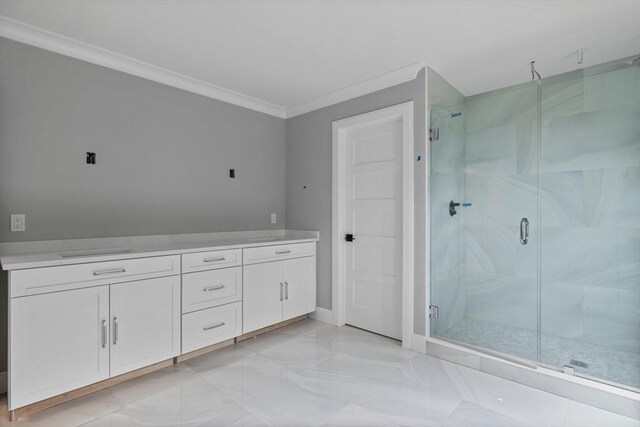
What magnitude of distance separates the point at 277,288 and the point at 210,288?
0.72 meters

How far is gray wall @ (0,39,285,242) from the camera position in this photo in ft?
7.32

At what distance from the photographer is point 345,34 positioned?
7.66 feet

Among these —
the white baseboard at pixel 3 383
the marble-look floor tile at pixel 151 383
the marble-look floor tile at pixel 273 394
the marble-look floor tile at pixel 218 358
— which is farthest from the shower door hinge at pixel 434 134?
the white baseboard at pixel 3 383

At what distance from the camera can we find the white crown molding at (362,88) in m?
2.82

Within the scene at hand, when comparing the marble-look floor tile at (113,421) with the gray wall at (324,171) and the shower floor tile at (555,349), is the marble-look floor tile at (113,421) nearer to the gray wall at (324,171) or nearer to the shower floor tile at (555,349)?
the gray wall at (324,171)

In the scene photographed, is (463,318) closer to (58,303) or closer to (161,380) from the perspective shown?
(161,380)

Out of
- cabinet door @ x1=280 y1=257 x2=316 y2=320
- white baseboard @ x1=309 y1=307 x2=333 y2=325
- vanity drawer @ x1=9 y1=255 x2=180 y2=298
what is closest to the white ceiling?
vanity drawer @ x1=9 y1=255 x2=180 y2=298

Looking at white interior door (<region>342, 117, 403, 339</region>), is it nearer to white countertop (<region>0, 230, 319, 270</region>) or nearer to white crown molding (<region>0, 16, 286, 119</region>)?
white countertop (<region>0, 230, 319, 270</region>)

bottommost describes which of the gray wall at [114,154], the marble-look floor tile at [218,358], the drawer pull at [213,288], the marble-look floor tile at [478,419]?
the marble-look floor tile at [218,358]

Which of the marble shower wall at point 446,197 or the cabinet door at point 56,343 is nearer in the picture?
the cabinet door at point 56,343

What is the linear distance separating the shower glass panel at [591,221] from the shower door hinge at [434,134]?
85 cm

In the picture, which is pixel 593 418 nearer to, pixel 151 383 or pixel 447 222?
pixel 447 222

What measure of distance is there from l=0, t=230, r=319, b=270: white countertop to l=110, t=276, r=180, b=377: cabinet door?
0.71 feet

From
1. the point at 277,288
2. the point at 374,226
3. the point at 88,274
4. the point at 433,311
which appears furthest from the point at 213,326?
the point at 433,311
